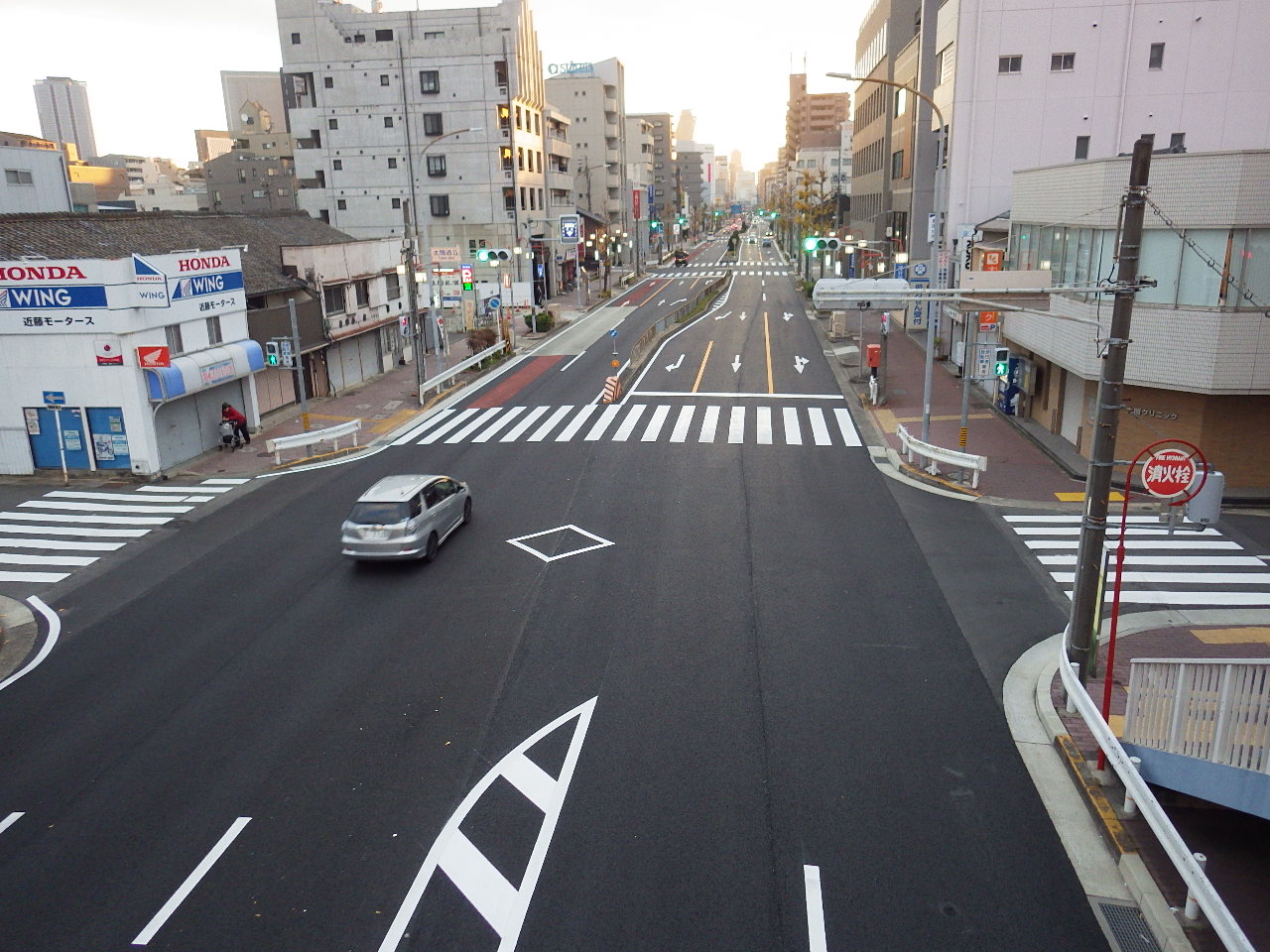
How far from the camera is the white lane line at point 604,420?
99.9ft

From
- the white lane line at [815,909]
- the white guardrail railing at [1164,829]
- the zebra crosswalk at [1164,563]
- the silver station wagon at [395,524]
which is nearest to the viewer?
the white guardrail railing at [1164,829]

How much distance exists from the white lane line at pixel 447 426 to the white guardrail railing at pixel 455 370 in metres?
2.30

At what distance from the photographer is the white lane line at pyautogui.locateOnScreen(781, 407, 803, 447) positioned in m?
28.9

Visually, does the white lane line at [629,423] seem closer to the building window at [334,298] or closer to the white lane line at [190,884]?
the building window at [334,298]

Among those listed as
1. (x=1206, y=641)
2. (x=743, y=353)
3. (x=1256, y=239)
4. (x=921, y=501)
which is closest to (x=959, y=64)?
(x=743, y=353)

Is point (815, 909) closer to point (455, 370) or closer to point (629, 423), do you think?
point (629, 423)

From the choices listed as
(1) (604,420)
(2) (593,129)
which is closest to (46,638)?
(1) (604,420)

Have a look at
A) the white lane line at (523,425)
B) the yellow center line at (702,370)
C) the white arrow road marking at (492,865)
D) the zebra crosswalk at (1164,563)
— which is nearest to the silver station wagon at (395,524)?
the white arrow road marking at (492,865)

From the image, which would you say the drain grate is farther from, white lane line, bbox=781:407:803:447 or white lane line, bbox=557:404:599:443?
white lane line, bbox=557:404:599:443

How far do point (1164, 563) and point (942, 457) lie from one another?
6.74m

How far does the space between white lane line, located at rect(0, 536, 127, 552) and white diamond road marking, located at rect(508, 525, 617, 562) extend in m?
9.68

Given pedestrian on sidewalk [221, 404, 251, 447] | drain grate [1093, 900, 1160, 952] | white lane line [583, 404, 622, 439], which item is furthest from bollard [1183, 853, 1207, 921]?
pedestrian on sidewalk [221, 404, 251, 447]

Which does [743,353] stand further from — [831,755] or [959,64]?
[831,755]

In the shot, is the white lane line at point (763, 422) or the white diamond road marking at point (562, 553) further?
the white lane line at point (763, 422)
